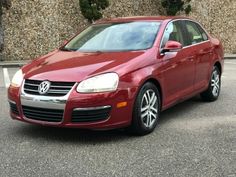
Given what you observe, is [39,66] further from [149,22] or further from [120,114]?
[149,22]

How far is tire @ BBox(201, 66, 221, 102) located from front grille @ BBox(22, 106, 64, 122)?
11.4 ft

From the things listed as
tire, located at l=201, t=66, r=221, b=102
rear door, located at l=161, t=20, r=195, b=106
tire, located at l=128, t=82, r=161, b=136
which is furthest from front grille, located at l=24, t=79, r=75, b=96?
tire, located at l=201, t=66, r=221, b=102

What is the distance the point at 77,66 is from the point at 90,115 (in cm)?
69

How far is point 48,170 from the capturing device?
4.70 metres

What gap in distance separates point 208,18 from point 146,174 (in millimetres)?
17711

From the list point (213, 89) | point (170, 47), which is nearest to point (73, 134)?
point (170, 47)

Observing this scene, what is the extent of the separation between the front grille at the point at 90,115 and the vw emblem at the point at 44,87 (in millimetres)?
429

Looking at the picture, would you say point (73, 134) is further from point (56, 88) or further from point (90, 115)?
point (56, 88)

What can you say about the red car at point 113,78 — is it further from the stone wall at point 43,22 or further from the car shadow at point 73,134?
the stone wall at point 43,22

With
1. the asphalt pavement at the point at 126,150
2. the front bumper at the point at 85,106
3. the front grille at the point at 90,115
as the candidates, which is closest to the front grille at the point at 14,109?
the front bumper at the point at 85,106

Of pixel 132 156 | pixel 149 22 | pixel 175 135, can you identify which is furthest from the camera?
pixel 149 22

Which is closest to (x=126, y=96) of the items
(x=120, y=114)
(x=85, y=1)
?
(x=120, y=114)

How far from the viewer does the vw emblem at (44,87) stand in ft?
18.1

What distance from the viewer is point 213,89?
8.29m
